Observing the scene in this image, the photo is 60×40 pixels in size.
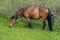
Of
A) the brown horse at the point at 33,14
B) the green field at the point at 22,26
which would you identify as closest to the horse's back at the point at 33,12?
the brown horse at the point at 33,14

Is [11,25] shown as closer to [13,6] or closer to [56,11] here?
[13,6]

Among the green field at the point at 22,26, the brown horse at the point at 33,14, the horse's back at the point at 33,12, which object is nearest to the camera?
the green field at the point at 22,26

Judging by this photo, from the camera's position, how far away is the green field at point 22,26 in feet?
39.5

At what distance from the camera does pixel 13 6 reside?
17.5m

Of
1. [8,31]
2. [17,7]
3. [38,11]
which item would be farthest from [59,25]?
[8,31]

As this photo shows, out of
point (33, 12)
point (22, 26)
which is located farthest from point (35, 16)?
point (22, 26)

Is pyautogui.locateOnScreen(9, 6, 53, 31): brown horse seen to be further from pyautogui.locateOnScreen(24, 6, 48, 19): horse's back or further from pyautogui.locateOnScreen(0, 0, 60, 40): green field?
pyautogui.locateOnScreen(0, 0, 60, 40): green field

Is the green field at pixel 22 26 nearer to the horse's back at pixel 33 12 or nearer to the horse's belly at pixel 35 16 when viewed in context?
the horse's belly at pixel 35 16

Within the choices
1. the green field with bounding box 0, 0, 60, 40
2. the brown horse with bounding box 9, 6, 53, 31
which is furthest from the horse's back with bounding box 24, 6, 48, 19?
the green field with bounding box 0, 0, 60, 40

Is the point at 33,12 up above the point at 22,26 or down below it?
→ above

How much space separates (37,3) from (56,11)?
1.62 meters

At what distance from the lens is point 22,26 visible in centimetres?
1521

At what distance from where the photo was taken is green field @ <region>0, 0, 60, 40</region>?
12.0 metres

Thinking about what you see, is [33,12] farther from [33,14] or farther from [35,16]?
[35,16]
